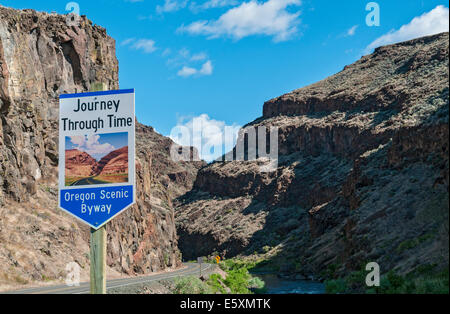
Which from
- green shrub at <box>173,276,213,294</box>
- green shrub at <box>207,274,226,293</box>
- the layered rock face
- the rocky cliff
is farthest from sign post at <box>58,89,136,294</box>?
green shrub at <box>207,274,226,293</box>

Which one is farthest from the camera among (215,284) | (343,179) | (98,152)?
(343,179)

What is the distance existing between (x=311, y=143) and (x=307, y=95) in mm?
22618

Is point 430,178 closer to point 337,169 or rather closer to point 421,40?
point 337,169

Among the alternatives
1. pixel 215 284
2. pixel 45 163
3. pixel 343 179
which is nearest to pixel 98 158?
pixel 215 284

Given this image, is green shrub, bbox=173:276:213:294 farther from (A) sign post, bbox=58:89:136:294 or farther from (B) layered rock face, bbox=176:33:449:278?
(A) sign post, bbox=58:89:136:294

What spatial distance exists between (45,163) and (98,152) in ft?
141

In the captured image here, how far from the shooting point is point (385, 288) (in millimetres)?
17422

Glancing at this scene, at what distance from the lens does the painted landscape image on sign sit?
8.66 meters

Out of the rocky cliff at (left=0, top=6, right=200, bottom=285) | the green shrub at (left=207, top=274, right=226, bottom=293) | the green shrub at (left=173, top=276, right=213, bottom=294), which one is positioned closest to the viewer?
the green shrub at (left=173, top=276, right=213, bottom=294)

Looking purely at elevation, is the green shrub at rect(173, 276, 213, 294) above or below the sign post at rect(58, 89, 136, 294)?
below

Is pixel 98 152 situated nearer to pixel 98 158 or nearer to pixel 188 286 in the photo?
pixel 98 158

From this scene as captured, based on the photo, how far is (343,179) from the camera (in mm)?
102875

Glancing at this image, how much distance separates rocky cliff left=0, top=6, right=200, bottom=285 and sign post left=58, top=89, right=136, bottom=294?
1.73ft
